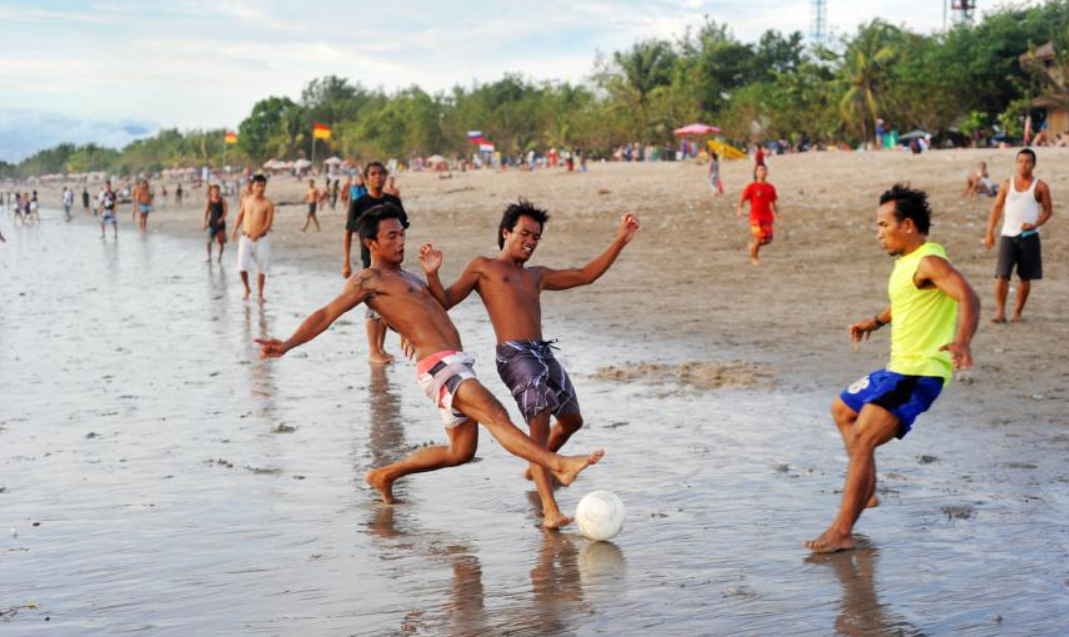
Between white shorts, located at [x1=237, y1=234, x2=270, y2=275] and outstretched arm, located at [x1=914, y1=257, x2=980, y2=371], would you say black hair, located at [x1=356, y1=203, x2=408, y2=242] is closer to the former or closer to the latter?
outstretched arm, located at [x1=914, y1=257, x2=980, y2=371]

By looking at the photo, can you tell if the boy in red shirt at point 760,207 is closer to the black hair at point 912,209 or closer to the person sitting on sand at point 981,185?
the person sitting on sand at point 981,185

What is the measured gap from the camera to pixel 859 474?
18.8 feet

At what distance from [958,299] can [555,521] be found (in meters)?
2.16

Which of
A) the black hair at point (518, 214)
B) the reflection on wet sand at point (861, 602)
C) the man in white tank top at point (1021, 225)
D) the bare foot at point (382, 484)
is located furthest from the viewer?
the man in white tank top at point (1021, 225)

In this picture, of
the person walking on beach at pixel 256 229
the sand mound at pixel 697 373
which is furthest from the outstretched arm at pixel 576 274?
the person walking on beach at pixel 256 229

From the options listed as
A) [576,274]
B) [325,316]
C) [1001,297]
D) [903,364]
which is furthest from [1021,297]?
[325,316]

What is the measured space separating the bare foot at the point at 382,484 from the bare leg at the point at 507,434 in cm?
88

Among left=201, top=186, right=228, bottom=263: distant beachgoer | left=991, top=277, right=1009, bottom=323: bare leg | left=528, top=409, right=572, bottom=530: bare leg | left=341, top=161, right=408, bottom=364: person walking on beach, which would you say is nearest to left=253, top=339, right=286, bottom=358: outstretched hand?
left=528, top=409, right=572, bottom=530: bare leg

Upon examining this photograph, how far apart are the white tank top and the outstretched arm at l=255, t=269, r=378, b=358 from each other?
27.6 ft

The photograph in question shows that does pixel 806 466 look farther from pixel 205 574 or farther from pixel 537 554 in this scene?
pixel 205 574

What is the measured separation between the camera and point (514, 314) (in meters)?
6.62

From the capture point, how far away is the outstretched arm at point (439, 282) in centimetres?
635

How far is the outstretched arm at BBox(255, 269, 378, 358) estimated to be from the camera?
6.00 metres

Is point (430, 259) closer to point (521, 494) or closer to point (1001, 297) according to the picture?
point (521, 494)
